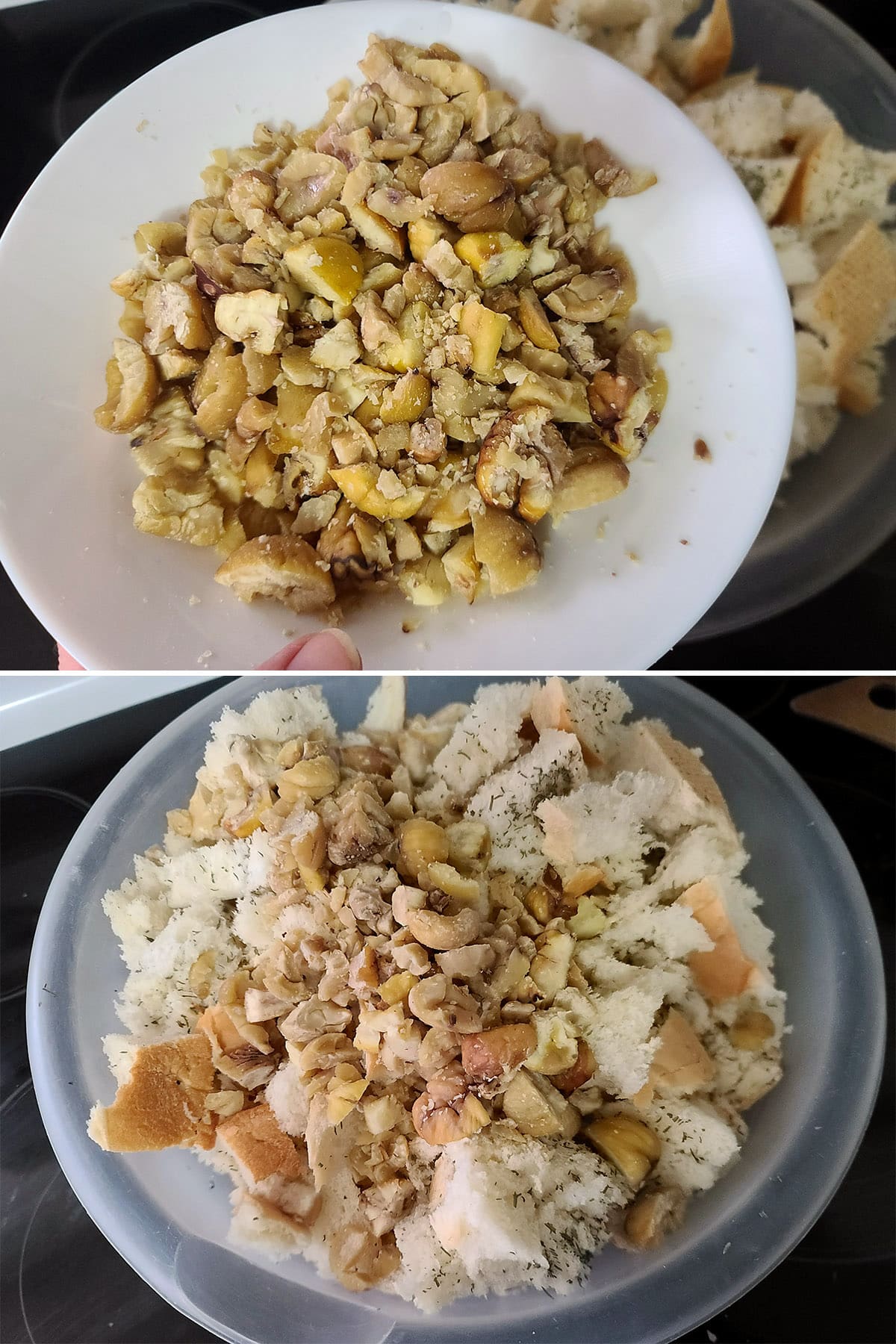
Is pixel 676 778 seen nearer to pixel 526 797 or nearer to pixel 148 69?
pixel 526 797

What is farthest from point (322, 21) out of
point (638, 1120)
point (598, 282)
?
point (638, 1120)

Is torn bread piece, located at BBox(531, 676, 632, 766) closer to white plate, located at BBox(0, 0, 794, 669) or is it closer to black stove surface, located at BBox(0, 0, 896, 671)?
white plate, located at BBox(0, 0, 794, 669)

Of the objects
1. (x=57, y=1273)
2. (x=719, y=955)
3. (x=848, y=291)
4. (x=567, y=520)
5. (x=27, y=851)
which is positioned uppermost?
(x=848, y=291)

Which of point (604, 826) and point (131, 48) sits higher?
point (131, 48)

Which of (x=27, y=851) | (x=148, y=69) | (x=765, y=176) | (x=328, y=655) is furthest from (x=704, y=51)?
(x=27, y=851)

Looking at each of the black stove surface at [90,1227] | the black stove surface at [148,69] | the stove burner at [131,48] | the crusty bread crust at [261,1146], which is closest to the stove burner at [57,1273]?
the black stove surface at [90,1227]

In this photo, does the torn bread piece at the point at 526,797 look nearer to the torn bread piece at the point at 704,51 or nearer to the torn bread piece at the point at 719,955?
the torn bread piece at the point at 719,955
